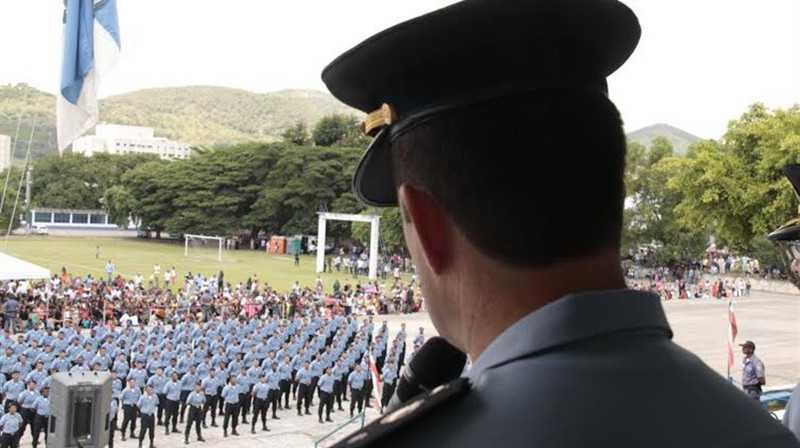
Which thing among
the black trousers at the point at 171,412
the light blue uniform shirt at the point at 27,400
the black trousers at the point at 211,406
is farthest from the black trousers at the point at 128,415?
the light blue uniform shirt at the point at 27,400

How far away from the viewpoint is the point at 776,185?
769 inches

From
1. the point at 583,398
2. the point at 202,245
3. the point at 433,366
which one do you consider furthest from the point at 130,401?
the point at 202,245

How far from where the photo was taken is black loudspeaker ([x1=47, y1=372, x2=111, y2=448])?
23.7 feet

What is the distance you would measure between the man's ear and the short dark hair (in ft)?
0.04

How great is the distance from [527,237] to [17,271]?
18163 millimetres

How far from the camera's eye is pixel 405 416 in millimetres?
790

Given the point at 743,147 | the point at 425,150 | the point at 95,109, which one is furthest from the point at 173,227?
the point at 425,150

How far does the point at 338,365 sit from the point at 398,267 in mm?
27857

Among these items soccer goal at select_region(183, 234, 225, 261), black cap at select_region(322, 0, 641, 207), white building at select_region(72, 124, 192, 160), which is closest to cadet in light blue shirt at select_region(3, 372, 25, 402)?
black cap at select_region(322, 0, 641, 207)

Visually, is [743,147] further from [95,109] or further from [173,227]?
[173,227]

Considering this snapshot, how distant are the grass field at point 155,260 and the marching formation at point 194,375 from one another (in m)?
19.8

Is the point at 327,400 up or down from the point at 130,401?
down

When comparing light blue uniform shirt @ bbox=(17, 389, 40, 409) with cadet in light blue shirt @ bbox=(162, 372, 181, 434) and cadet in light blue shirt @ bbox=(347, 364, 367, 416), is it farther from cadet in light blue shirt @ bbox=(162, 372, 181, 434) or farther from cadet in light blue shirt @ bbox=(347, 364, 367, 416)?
cadet in light blue shirt @ bbox=(347, 364, 367, 416)

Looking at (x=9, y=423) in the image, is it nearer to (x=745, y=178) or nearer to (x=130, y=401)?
(x=130, y=401)
